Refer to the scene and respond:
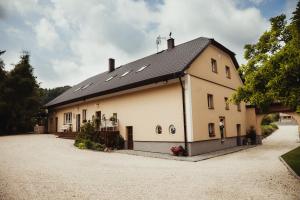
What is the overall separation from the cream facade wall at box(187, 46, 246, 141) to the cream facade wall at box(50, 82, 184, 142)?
41.1 inches

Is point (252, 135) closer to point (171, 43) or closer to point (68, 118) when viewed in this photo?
point (171, 43)

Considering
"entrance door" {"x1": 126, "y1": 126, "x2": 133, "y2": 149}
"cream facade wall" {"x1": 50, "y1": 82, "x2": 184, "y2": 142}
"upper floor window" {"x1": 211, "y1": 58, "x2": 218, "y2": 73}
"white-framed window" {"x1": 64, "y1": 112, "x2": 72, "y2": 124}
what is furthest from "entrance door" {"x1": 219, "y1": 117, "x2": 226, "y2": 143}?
"white-framed window" {"x1": 64, "y1": 112, "x2": 72, "y2": 124}

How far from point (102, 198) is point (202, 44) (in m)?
14.0

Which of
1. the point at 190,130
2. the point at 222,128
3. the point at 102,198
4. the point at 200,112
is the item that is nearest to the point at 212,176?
the point at 102,198

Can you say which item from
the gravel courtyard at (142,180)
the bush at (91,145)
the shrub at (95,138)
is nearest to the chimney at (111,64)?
the shrub at (95,138)

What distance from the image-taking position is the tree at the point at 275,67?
6863 mm

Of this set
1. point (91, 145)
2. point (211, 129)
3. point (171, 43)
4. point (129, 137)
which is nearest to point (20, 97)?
point (91, 145)

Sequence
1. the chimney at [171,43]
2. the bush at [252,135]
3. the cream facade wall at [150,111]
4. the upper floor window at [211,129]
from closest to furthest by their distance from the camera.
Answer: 1. the cream facade wall at [150,111]
2. the upper floor window at [211,129]
3. the chimney at [171,43]
4. the bush at [252,135]

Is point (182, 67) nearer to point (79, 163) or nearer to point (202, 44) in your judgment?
point (202, 44)

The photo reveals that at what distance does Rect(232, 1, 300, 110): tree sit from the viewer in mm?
6863

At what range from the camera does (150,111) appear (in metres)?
16.6

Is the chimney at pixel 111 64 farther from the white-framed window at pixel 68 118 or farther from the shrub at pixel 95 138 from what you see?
the shrub at pixel 95 138

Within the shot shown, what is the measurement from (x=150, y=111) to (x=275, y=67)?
9979mm

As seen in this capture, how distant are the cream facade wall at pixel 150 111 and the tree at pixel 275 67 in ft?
20.0
